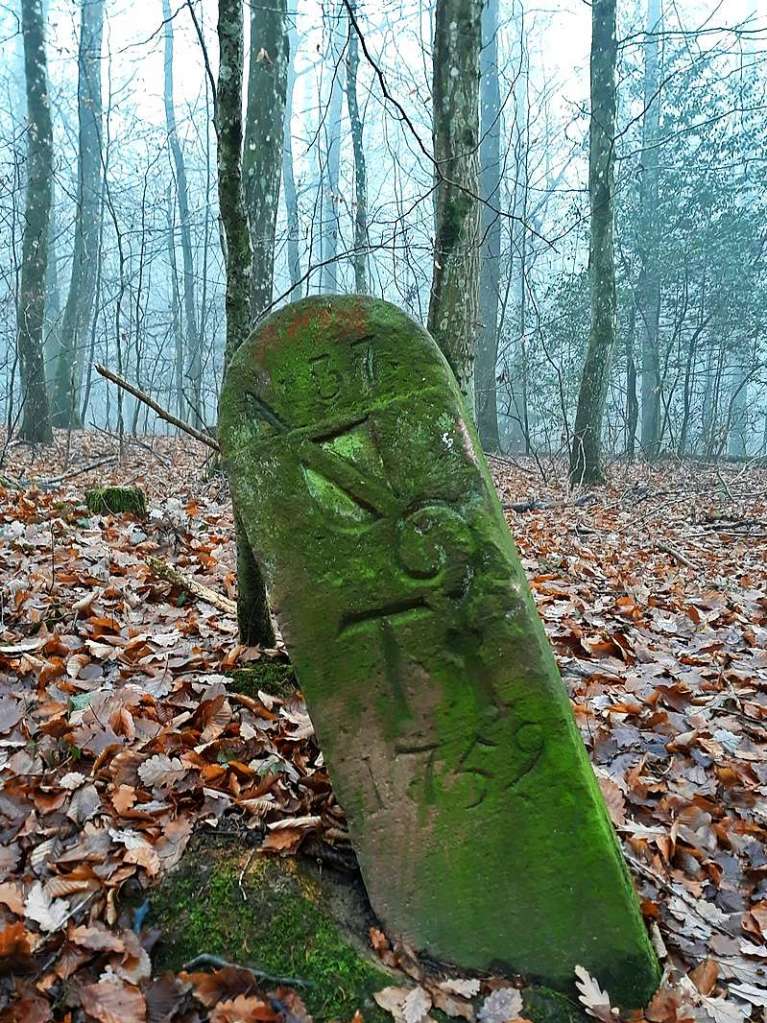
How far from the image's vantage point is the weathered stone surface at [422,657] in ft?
6.95

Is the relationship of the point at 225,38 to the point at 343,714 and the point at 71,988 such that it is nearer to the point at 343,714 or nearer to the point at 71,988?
the point at 343,714

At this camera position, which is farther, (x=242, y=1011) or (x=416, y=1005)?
(x=416, y=1005)

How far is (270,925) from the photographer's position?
7.07ft

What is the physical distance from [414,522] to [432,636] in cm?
33

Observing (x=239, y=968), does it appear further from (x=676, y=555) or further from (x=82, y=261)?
(x=82, y=261)

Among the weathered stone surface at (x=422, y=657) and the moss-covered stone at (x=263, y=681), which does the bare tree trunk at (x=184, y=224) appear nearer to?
the moss-covered stone at (x=263, y=681)

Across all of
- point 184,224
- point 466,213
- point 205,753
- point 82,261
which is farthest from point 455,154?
point 184,224

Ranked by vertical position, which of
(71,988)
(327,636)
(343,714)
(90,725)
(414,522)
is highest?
(414,522)

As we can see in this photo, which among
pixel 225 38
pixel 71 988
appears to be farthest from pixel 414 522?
pixel 225 38

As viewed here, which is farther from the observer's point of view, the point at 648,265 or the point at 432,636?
the point at 648,265

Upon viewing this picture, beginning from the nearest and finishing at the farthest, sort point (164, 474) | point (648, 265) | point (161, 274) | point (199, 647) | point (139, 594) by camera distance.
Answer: point (199, 647)
point (139, 594)
point (164, 474)
point (648, 265)
point (161, 274)

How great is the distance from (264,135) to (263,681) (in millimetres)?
6573

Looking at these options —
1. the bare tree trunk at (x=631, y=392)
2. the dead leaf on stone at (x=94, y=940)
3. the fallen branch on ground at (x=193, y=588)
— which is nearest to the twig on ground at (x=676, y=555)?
the fallen branch on ground at (x=193, y=588)

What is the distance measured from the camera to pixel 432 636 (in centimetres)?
213
